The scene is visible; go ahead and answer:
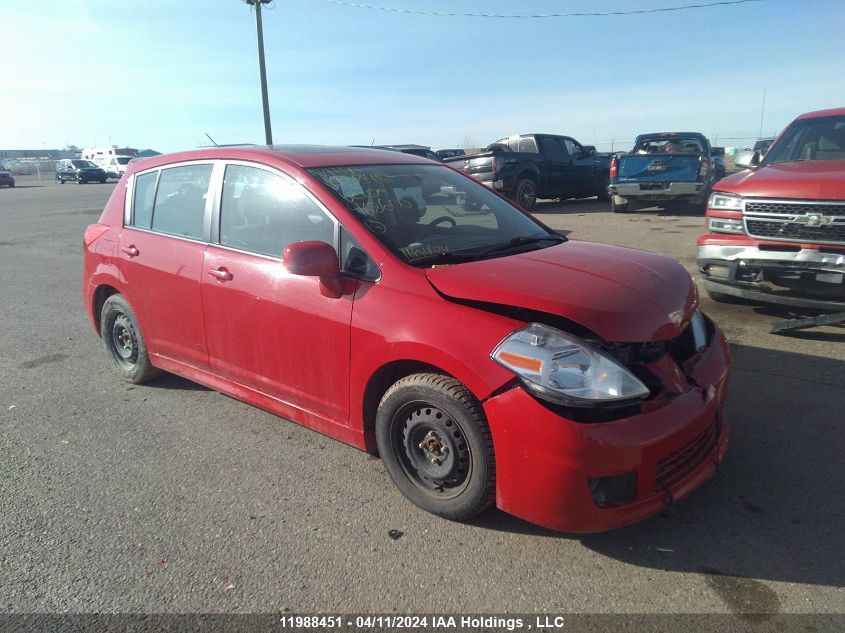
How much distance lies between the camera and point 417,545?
278cm

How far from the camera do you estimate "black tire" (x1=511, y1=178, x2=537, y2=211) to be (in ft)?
50.0

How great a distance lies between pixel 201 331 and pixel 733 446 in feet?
10.6

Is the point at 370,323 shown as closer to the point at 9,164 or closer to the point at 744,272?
the point at 744,272

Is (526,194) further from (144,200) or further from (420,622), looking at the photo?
(420,622)

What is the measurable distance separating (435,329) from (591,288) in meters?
0.72

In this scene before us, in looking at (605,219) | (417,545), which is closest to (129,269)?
(417,545)

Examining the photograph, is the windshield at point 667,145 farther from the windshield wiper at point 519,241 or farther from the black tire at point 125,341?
the black tire at point 125,341

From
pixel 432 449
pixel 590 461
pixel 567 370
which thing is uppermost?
pixel 567 370

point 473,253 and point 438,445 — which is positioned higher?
point 473,253

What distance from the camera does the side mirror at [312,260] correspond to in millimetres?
2982

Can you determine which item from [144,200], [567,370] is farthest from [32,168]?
[567,370]

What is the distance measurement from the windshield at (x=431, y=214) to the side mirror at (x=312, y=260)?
28cm

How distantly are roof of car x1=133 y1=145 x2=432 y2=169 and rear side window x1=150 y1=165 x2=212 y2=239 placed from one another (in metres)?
0.10

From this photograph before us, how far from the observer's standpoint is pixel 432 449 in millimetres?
2922
